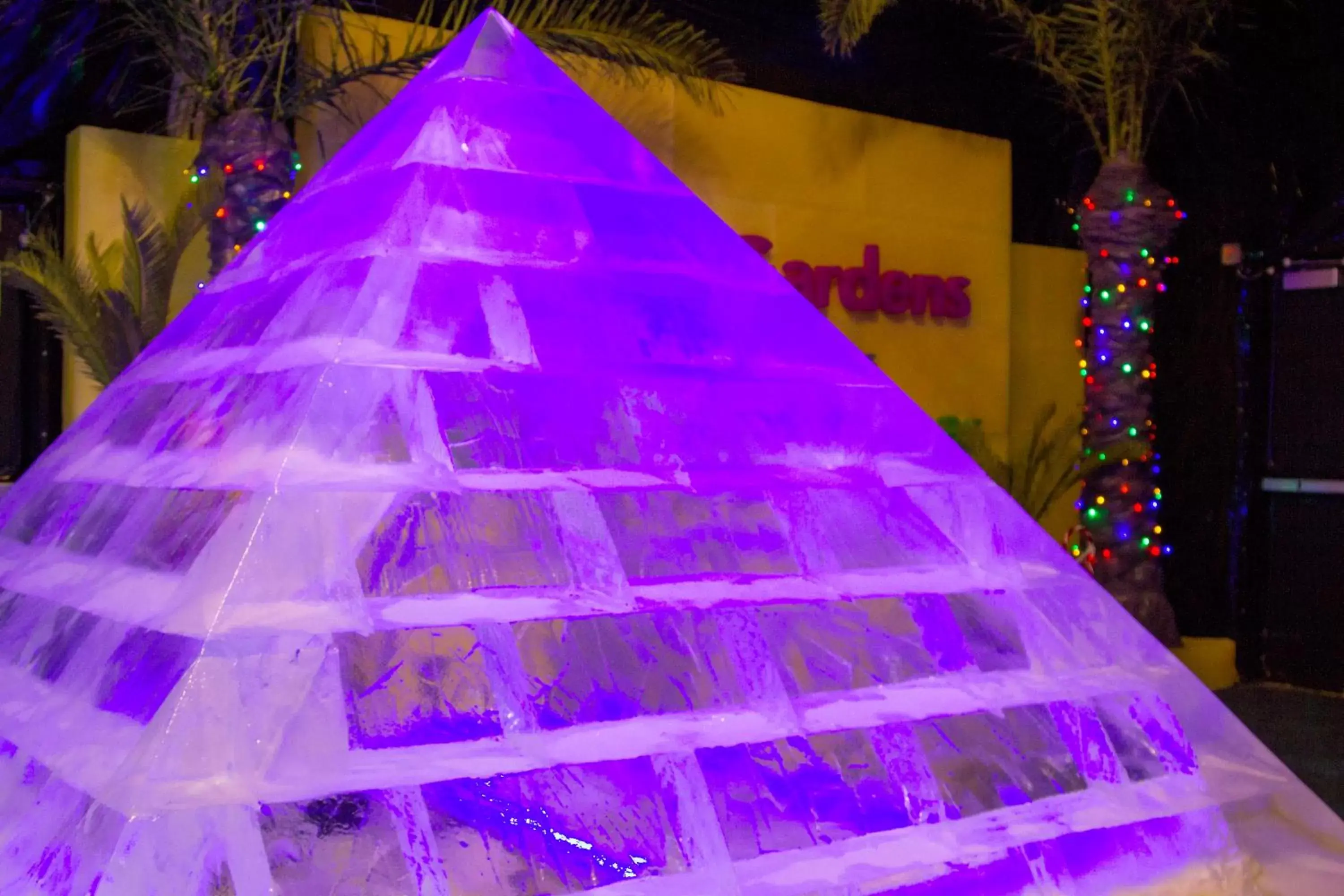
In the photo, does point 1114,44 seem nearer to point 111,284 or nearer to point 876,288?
point 876,288

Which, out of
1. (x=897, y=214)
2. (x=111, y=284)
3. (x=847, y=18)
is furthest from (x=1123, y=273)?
(x=111, y=284)

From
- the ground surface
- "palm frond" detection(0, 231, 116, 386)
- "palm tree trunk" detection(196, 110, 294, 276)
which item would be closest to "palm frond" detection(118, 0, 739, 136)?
"palm tree trunk" detection(196, 110, 294, 276)

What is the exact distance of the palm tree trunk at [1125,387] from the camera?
6801 mm

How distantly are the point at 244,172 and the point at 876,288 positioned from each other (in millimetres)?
3971

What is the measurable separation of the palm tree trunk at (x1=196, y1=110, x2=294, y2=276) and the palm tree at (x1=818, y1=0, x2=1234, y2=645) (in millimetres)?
3291

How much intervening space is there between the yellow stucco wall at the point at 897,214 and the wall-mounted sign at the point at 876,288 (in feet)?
0.24

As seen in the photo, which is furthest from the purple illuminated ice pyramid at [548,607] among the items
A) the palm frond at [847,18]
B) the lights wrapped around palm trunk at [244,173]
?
the palm frond at [847,18]

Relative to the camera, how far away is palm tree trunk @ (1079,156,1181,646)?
6801mm

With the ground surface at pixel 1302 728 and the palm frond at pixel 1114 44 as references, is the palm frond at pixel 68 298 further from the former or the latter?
the ground surface at pixel 1302 728

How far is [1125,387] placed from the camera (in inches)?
273

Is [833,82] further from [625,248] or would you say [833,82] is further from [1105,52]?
[625,248]

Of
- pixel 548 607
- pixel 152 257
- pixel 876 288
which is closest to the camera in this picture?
pixel 548 607

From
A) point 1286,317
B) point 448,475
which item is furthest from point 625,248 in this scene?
point 1286,317

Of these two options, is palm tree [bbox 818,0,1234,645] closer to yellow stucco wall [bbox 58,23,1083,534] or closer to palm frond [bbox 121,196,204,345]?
yellow stucco wall [bbox 58,23,1083,534]
